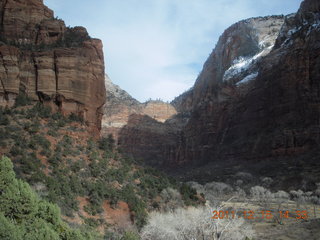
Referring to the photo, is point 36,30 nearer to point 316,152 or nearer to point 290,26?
point 316,152

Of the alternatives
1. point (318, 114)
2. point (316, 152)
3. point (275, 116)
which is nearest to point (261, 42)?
point (275, 116)

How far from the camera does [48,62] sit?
2869 cm

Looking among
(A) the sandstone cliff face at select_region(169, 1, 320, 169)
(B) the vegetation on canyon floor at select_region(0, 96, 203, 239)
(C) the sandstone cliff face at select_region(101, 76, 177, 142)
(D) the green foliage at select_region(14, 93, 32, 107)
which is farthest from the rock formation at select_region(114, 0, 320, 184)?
(D) the green foliage at select_region(14, 93, 32, 107)

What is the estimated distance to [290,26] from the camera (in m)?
74.2

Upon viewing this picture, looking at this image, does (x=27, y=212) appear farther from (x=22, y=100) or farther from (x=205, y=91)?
(x=205, y=91)

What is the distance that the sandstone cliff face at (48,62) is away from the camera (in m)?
27.4

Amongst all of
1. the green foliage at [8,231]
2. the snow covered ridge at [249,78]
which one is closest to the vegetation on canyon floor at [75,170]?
the green foliage at [8,231]

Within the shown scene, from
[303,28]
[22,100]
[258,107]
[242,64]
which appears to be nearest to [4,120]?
[22,100]

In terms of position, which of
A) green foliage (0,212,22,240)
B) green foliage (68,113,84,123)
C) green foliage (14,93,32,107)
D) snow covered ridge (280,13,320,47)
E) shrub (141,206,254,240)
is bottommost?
shrub (141,206,254,240)

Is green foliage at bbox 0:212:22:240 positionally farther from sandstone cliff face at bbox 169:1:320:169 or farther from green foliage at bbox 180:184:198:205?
sandstone cliff face at bbox 169:1:320:169

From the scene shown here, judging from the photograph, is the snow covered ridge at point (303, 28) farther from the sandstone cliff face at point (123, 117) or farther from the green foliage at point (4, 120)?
the green foliage at point (4, 120)

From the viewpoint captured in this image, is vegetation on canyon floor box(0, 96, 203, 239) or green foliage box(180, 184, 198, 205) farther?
green foliage box(180, 184, 198, 205)

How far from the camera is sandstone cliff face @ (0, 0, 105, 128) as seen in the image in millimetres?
27350

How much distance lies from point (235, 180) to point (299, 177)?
39.8 ft
